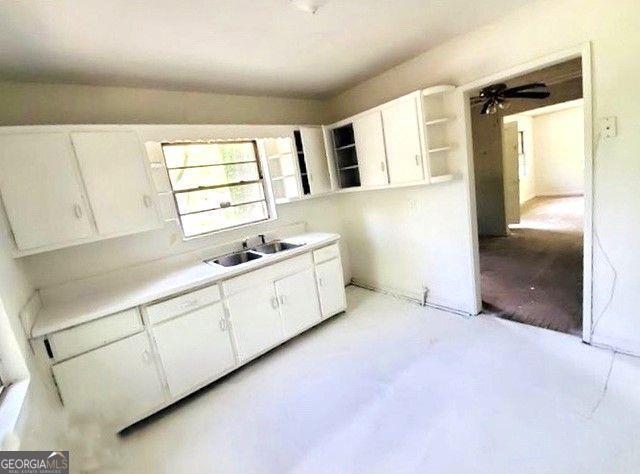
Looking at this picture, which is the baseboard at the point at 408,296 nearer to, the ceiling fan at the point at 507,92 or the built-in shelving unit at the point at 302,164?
the built-in shelving unit at the point at 302,164

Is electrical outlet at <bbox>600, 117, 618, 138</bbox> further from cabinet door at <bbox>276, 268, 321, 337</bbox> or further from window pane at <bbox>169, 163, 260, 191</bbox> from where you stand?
window pane at <bbox>169, 163, 260, 191</bbox>

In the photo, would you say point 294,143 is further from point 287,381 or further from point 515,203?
point 515,203

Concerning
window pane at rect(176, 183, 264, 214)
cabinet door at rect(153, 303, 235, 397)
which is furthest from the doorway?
cabinet door at rect(153, 303, 235, 397)

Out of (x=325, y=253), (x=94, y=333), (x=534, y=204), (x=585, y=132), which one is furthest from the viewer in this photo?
(x=534, y=204)

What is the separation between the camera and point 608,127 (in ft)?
6.48

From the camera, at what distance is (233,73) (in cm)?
259

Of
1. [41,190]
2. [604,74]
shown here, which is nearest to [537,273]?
[604,74]

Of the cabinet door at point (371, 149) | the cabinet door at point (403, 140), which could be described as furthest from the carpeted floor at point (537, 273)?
the cabinet door at point (371, 149)

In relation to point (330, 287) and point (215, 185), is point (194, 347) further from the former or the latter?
point (215, 185)

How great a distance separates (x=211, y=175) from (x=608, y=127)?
3.13 meters

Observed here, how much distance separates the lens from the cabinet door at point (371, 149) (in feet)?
9.79

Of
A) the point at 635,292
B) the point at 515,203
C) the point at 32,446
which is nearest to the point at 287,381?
the point at 32,446

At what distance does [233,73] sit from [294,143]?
0.93 metres

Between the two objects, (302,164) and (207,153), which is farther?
(302,164)
